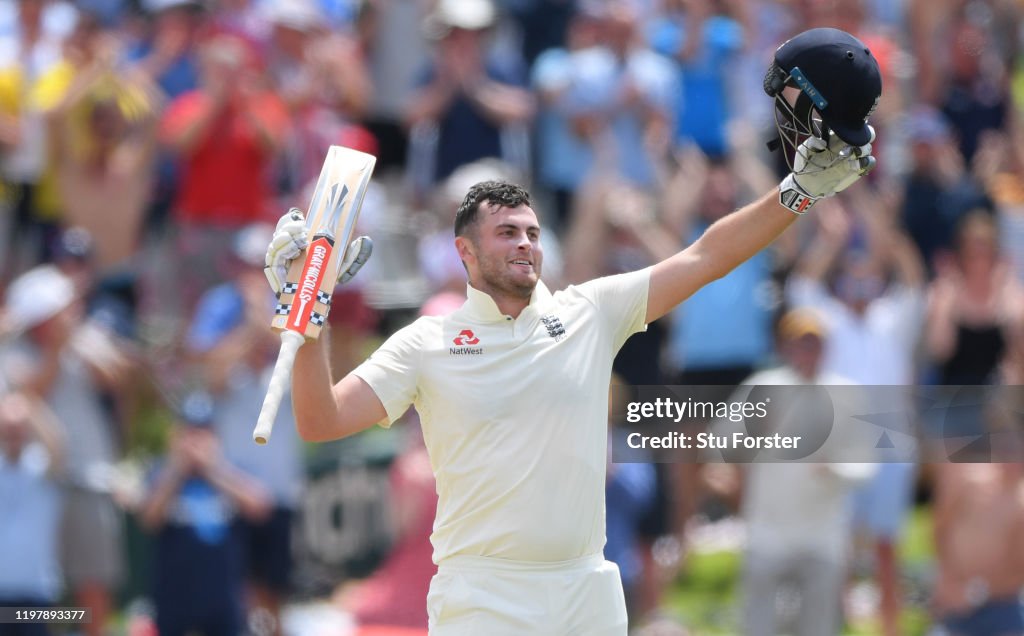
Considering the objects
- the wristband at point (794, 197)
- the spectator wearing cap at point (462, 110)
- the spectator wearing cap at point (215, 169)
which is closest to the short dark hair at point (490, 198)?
the wristband at point (794, 197)

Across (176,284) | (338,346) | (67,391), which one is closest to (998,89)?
(338,346)

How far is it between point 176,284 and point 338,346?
1.17m

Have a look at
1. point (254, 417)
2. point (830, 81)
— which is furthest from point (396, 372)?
point (254, 417)

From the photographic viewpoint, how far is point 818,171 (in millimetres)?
5430

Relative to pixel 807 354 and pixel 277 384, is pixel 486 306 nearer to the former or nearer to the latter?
pixel 277 384

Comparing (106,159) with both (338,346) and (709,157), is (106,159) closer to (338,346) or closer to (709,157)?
(338,346)

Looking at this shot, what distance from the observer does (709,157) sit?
11.6 metres

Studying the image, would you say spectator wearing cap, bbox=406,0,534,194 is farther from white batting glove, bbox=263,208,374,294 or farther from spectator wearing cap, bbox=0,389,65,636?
white batting glove, bbox=263,208,374,294

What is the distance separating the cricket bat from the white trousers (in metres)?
0.85

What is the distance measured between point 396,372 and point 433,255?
4.87 meters

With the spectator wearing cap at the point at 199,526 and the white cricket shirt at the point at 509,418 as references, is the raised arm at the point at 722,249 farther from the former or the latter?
the spectator wearing cap at the point at 199,526

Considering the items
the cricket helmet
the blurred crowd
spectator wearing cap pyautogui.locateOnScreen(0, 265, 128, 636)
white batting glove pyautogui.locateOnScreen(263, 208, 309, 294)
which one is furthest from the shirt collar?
spectator wearing cap pyautogui.locateOnScreen(0, 265, 128, 636)

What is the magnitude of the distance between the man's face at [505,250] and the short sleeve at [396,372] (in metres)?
0.31

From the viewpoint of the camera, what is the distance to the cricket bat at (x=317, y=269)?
16.7 feet
